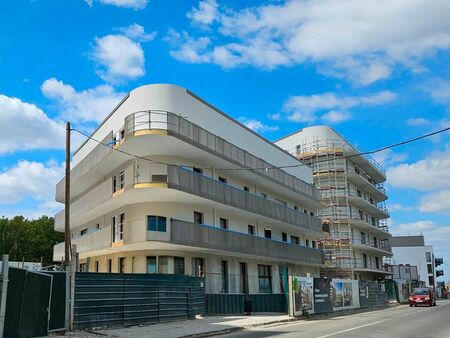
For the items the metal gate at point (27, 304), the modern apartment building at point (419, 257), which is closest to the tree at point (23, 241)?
the metal gate at point (27, 304)

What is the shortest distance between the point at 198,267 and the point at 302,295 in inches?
266

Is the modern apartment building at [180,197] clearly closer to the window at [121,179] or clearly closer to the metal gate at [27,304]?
the window at [121,179]

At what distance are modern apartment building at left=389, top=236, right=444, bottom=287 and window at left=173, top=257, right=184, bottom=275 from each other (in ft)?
308

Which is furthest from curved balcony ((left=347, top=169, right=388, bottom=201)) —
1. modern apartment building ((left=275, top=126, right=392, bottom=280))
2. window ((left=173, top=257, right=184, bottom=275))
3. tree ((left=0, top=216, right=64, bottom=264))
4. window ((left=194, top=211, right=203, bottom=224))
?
tree ((left=0, top=216, right=64, bottom=264))

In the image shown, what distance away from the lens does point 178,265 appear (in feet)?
97.9

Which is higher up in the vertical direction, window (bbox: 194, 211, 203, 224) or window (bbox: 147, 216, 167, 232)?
window (bbox: 194, 211, 203, 224)

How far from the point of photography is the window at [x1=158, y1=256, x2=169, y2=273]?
29.1 meters

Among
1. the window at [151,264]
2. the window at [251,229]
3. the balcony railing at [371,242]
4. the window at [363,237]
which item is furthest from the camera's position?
the window at [363,237]

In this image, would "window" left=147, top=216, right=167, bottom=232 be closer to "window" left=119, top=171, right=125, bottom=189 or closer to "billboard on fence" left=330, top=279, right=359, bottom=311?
"window" left=119, top=171, right=125, bottom=189

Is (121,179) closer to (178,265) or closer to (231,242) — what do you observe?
(178,265)

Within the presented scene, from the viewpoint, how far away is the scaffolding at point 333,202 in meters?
57.1

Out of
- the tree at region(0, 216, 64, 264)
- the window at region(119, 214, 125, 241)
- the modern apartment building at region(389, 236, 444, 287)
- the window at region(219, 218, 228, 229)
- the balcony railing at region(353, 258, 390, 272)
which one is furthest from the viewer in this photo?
the modern apartment building at region(389, 236, 444, 287)

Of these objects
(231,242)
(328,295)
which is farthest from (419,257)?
(231,242)

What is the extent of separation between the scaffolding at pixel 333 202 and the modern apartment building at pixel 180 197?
1869cm
